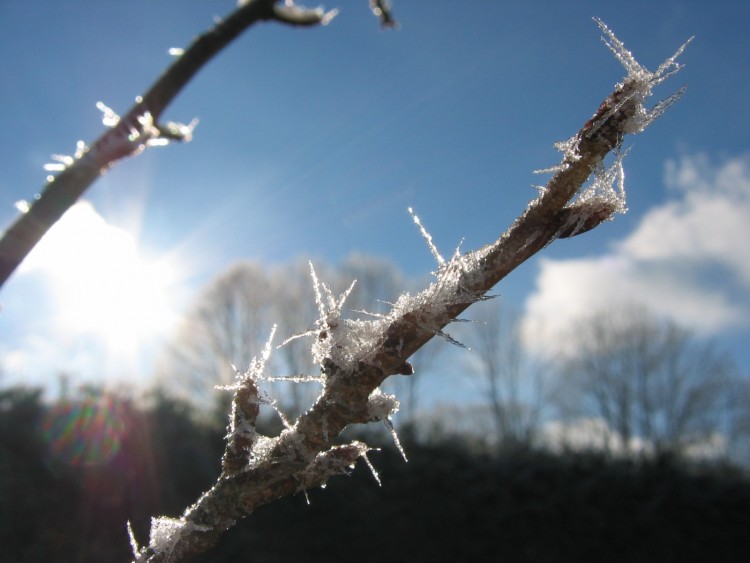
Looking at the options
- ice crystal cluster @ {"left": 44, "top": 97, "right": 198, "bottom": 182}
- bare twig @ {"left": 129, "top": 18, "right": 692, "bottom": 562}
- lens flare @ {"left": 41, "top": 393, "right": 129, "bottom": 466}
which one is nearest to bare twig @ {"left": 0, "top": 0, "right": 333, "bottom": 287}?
ice crystal cluster @ {"left": 44, "top": 97, "right": 198, "bottom": 182}

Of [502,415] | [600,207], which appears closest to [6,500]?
[600,207]

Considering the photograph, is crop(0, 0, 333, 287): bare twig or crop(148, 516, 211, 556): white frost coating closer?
crop(0, 0, 333, 287): bare twig

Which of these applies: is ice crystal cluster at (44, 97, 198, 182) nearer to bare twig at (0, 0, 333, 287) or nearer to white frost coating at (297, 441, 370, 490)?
bare twig at (0, 0, 333, 287)

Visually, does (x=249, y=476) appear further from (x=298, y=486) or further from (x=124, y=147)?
(x=124, y=147)

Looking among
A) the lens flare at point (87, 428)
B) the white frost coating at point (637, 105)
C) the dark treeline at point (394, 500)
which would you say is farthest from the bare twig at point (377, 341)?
the lens flare at point (87, 428)

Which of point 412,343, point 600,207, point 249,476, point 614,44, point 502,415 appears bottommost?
point 249,476

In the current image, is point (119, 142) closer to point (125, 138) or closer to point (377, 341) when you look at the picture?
point (125, 138)

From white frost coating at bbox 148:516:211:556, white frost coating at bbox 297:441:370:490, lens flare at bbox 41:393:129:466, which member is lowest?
white frost coating at bbox 148:516:211:556
